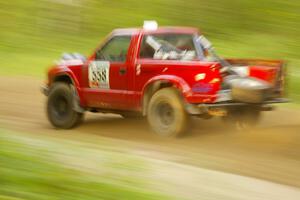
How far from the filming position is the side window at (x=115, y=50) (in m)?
10.4

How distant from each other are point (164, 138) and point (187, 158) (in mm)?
1331

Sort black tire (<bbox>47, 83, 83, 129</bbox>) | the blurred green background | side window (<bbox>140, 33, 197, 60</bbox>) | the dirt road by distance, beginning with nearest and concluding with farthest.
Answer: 1. the dirt road
2. side window (<bbox>140, 33, 197, 60</bbox>)
3. black tire (<bbox>47, 83, 83, 129</bbox>)
4. the blurred green background

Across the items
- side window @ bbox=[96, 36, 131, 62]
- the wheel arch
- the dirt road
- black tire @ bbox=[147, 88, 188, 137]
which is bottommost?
the dirt road

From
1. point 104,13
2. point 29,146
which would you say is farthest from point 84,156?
point 104,13

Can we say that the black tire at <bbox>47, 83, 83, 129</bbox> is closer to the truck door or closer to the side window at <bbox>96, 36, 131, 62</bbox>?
the truck door

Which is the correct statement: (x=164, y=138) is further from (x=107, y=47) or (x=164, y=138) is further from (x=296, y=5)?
(x=296, y=5)

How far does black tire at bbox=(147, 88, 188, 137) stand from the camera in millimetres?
9641

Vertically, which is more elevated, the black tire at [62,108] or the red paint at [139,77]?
the red paint at [139,77]

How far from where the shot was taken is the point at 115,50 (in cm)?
1058

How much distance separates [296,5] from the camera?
21.2m

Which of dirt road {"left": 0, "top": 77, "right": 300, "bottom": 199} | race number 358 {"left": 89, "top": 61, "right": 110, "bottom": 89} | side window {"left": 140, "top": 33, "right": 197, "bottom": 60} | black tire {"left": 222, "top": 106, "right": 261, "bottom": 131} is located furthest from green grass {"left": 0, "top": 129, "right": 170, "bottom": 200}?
black tire {"left": 222, "top": 106, "right": 261, "bottom": 131}

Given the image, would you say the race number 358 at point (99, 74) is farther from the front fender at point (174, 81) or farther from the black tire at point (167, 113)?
the black tire at point (167, 113)

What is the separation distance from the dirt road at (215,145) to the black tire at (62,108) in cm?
18

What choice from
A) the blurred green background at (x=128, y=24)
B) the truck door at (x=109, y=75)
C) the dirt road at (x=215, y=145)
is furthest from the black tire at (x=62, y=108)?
the blurred green background at (x=128, y=24)
